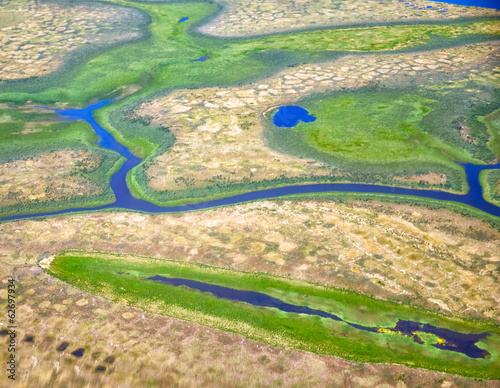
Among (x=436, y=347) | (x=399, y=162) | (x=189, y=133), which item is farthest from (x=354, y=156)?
Result: (x=436, y=347)

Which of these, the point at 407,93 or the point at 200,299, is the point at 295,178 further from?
the point at 407,93

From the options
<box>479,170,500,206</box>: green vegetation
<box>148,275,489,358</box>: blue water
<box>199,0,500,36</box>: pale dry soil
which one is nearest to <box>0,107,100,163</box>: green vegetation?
<box>148,275,489,358</box>: blue water

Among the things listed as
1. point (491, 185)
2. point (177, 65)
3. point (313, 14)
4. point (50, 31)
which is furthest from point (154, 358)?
point (313, 14)

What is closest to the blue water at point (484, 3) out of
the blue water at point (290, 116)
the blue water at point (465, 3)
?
the blue water at point (465, 3)

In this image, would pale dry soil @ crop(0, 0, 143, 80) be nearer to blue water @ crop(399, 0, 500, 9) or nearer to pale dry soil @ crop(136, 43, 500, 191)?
pale dry soil @ crop(136, 43, 500, 191)

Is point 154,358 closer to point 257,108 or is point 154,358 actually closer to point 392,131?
point 257,108
